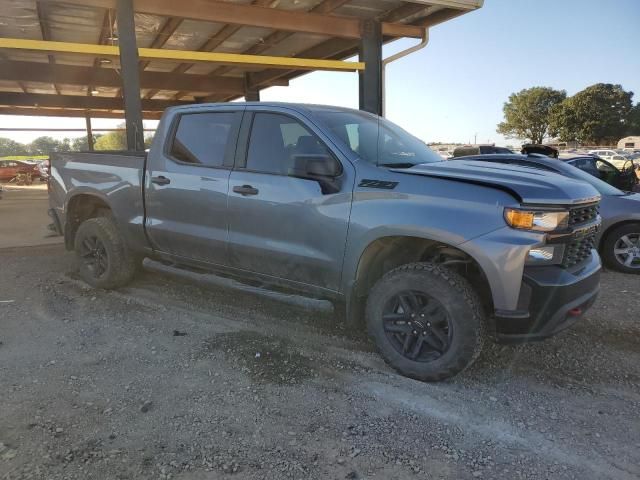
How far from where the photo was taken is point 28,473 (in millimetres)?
2338

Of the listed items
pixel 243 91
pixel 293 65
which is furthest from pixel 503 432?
pixel 243 91

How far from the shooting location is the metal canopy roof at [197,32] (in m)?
7.87

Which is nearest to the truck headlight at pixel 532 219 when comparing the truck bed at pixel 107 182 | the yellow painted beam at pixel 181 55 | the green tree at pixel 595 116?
the truck bed at pixel 107 182

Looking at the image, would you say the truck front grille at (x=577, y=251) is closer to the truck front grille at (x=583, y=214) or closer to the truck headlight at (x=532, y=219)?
the truck front grille at (x=583, y=214)

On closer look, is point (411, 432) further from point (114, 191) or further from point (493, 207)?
point (114, 191)

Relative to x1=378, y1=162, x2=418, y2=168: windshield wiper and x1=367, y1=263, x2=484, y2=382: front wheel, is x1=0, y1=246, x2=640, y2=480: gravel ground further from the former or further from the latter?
x1=378, y1=162, x2=418, y2=168: windshield wiper

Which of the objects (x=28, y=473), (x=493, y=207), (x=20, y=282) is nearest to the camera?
(x=28, y=473)

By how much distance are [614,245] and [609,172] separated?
5260mm

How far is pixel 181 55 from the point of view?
28.5ft

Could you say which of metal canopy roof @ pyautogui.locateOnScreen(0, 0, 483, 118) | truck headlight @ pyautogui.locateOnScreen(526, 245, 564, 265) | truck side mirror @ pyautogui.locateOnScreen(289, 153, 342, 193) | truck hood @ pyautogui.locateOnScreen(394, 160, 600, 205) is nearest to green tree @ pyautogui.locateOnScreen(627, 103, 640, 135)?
metal canopy roof @ pyautogui.locateOnScreen(0, 0, 483, 118)

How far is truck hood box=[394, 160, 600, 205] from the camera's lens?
2.92 metres

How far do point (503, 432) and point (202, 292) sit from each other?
3478 mm

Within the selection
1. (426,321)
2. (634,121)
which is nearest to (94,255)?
(426,321)

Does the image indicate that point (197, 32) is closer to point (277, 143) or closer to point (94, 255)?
point (94, 255)
